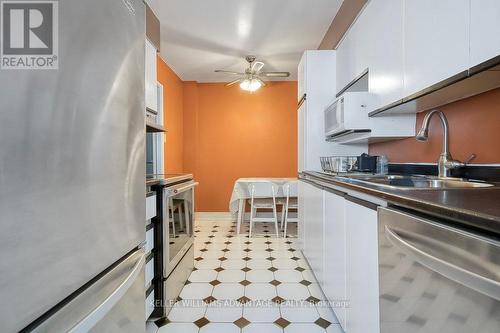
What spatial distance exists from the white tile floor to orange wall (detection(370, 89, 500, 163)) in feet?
4.20

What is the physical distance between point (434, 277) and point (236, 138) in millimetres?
4323

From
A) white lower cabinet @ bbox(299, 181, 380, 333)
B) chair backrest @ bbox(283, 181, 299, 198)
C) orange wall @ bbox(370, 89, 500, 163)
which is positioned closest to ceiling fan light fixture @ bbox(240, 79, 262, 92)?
chair backrest @ bbox(283, 181, 299, 198)

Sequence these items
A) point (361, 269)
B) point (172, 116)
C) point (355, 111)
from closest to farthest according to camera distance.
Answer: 1. point (361, 269)
2. point (355, 111)
3. point (172, 116)

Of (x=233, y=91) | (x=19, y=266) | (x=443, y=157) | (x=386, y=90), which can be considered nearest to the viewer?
(x=19, y=266)

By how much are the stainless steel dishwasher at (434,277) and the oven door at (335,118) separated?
50.7 inches

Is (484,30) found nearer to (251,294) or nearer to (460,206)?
(460,206)

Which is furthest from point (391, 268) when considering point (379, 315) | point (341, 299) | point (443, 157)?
point (443, 157)

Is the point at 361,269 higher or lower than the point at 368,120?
lower

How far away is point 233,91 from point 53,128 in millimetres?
4473

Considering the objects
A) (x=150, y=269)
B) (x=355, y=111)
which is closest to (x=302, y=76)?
(x=355, y=111)

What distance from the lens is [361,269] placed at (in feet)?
3.78

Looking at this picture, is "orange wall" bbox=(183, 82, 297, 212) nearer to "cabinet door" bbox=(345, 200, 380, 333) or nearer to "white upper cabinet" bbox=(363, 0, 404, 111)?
"white upper cabinet" bbox=(363, 0, 404, 111)

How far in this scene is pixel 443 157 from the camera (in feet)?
4.55

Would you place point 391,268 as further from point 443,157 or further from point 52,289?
point 52,289
